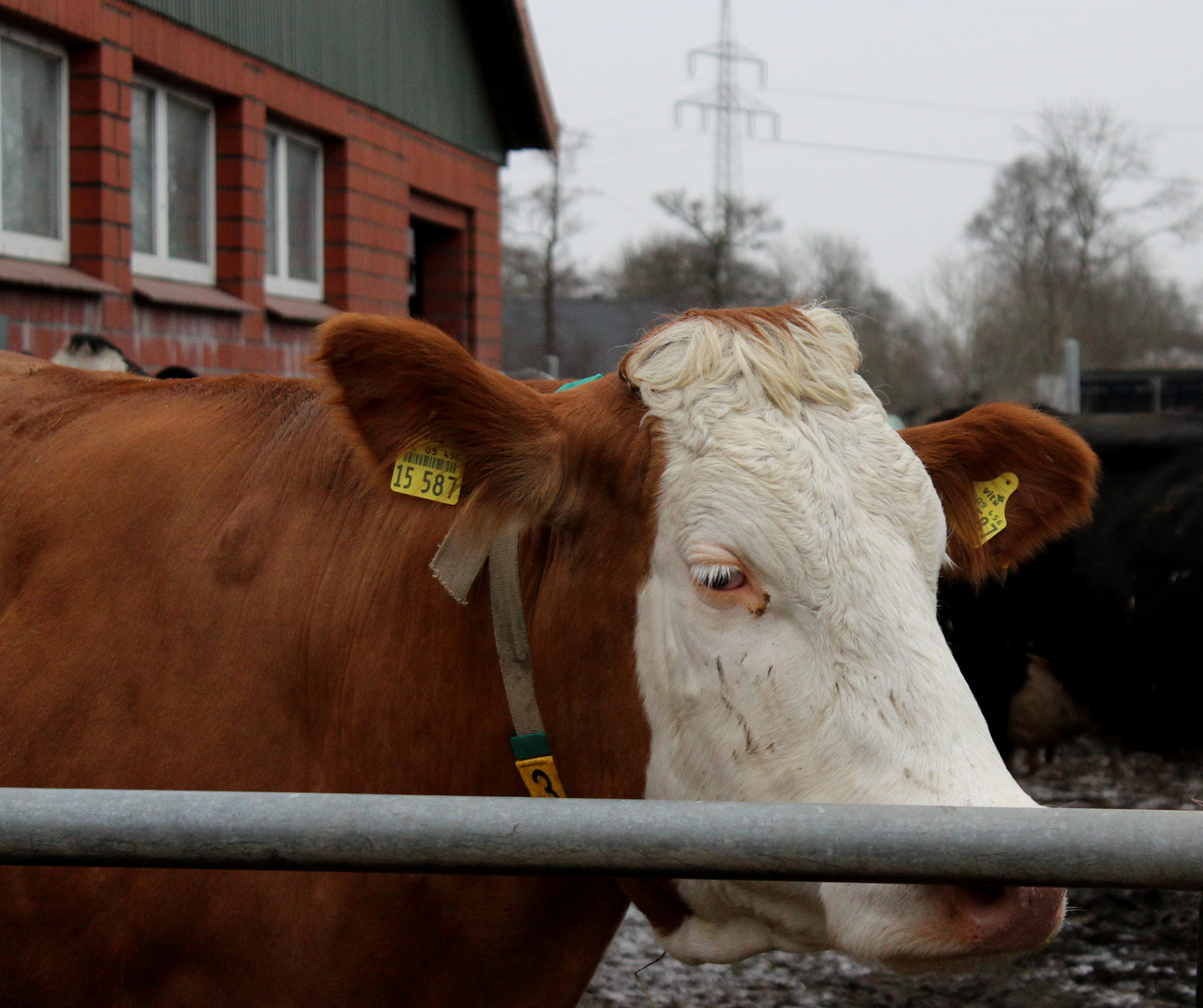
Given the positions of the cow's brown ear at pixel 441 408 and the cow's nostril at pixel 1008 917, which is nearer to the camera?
the cow's nostril at pixel 1008 917

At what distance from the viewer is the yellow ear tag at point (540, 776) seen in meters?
1.85

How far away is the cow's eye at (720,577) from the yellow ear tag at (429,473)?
41 centimetres

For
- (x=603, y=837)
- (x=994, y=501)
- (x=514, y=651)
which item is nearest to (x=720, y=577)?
(x=514, y=651)

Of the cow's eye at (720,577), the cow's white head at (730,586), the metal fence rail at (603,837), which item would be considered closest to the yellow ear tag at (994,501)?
the cow's white head at (730,586)

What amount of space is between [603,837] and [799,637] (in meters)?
0.63

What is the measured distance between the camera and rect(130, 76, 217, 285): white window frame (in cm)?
732

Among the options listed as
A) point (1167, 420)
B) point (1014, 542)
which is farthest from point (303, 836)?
point (1167, 420)

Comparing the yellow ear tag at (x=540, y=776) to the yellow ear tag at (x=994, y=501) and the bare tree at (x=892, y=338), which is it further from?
the bare tree at (x=892, y=338)

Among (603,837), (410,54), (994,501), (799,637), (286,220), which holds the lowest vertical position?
(603,837)

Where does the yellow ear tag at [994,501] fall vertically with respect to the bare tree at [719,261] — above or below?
below

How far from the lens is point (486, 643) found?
191 cm

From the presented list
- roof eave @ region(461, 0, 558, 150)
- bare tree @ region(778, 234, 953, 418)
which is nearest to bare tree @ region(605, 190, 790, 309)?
bare tree @ region(778, 234, 953, 418)

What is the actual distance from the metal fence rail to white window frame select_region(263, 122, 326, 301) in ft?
24.8

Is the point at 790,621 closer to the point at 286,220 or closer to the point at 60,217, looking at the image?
the point at 60,217
